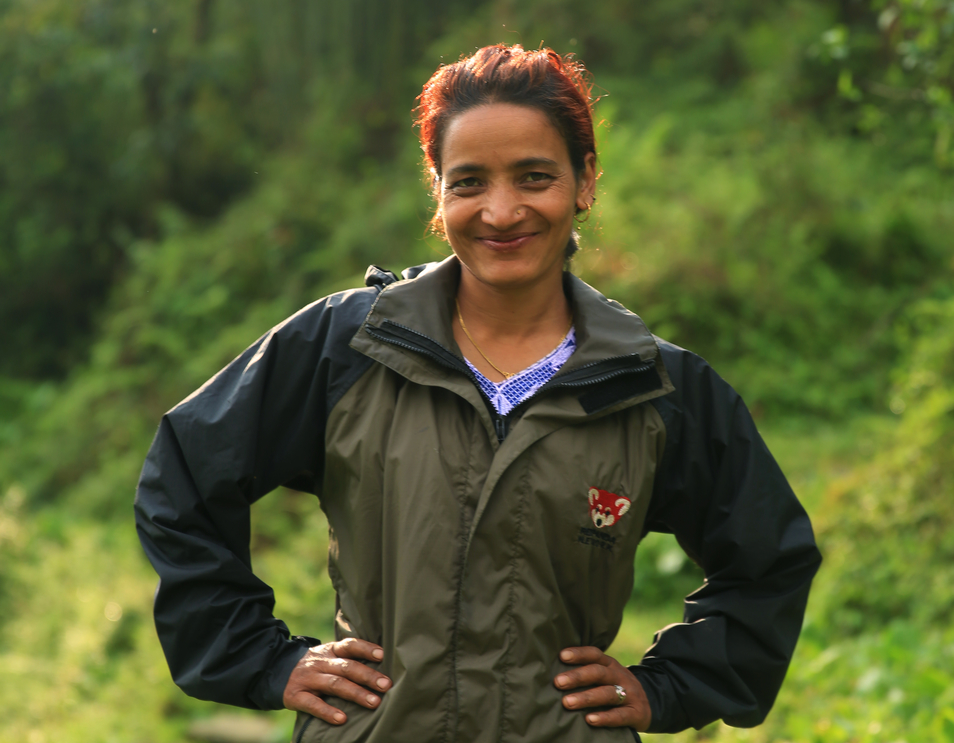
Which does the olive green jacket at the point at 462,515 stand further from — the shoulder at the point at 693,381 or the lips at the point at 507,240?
the lips at the point at 507,240

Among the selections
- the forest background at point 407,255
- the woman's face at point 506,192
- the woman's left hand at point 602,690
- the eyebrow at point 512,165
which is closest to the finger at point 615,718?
the woman's left hand at point 602,690

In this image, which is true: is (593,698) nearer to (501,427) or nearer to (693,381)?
(501,427)

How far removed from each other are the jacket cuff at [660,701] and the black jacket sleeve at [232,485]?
29.9 inches

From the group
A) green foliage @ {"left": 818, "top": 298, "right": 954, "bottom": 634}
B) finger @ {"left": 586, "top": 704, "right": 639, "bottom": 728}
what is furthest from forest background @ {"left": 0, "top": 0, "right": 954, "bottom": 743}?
finger @ {"left": 586, "top": 704, "right": 639, "bottom": 728}

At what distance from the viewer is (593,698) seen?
2.06 m

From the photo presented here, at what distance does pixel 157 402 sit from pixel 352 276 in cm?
255

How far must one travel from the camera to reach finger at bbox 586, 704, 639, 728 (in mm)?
2062

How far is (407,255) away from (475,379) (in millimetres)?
8525

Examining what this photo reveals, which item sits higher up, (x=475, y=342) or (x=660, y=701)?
(x=475, y=342)

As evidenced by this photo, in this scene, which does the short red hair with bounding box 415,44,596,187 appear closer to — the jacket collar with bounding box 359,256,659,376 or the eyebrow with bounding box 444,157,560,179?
the eyebrow with bounding box 444,157,560,179

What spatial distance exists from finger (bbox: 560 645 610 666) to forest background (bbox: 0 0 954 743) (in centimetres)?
150

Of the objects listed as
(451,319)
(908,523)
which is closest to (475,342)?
(451,319)

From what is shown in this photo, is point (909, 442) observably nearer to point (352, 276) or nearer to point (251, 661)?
point (251, 661)

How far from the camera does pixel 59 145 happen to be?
13.4 meters
